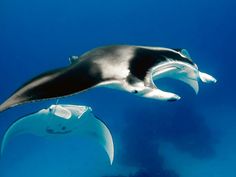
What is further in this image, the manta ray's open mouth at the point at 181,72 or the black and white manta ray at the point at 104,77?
the manta ray's open mouth at the point at 181,72

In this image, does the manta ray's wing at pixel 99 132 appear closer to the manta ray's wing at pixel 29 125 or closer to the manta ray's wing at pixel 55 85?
the manta ray's wing at pixel 29 125

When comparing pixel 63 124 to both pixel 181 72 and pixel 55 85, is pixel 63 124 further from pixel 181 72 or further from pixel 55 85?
pixel 55 85

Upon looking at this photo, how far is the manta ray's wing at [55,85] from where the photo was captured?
5.97 feet

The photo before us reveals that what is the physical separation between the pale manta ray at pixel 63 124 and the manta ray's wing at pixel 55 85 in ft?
9.00

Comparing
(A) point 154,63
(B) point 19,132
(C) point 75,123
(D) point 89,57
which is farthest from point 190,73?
(B) point 19,132

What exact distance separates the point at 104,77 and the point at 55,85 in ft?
1.00

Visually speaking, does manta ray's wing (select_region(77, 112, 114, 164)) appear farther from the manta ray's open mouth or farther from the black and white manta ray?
the black and white manta ray

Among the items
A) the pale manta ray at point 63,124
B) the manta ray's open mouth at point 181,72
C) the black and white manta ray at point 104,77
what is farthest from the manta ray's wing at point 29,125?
the black and white manta ray at point 104,77

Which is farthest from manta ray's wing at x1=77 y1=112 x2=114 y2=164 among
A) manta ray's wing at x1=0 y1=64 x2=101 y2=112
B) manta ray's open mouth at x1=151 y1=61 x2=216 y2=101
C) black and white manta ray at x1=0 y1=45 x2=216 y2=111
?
manta ray's wing at x1=0 y1=64 x2=101 y2=112

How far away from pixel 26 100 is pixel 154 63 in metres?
1.09

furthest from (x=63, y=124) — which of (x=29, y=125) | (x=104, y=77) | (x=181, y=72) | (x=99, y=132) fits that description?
(x=104, y=77)

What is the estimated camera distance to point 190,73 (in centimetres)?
341

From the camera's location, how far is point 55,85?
1.92 meters

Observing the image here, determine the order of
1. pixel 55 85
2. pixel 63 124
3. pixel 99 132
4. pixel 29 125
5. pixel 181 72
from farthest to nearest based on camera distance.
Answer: pixel 63 124
pixel 29 125
pixel 99 132
pixel 181 72
pixel 55 85
